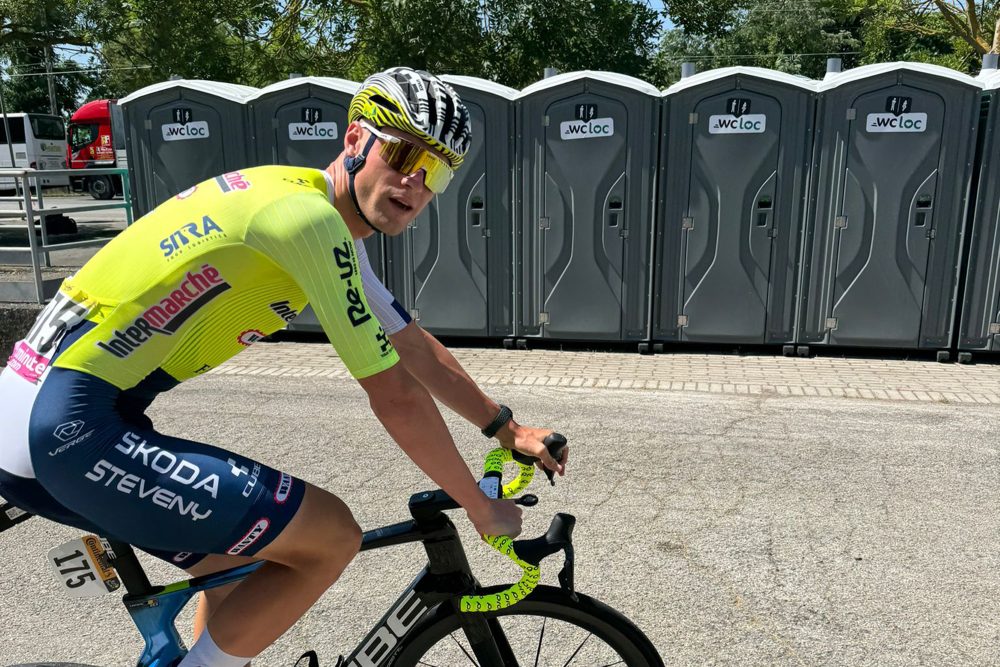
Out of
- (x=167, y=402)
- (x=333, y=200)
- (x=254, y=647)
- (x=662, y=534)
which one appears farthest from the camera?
(x=167, y=402)

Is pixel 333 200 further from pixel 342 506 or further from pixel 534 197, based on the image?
pixel 534 197

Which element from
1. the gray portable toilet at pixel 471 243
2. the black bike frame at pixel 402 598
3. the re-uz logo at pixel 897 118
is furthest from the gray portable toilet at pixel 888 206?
the black bike frame at pixel 402 598

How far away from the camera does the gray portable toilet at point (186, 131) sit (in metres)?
8.28

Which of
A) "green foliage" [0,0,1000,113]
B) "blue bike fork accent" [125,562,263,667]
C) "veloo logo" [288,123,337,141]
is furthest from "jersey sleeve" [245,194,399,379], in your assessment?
"green foliage" [0,0,1000,113]

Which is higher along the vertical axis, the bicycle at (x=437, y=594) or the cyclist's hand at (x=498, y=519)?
the cyclist's hand at (x=498, y=519)

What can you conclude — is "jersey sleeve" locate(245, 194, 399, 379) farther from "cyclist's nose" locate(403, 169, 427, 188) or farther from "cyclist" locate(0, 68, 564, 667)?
"cyclist's nose" locate(403, 169, 427, 188)

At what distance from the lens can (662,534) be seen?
3887 mm

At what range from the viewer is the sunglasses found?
5.82ft

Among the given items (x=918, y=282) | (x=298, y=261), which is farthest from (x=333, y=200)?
(x=918, y=282)

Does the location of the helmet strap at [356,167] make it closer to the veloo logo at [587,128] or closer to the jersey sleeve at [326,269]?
the jersey sleeve at [326,269]

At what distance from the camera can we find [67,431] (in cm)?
162

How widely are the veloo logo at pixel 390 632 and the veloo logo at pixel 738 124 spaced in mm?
6419

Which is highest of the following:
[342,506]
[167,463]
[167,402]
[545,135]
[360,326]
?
[545,135]

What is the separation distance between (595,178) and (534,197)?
0.64m
